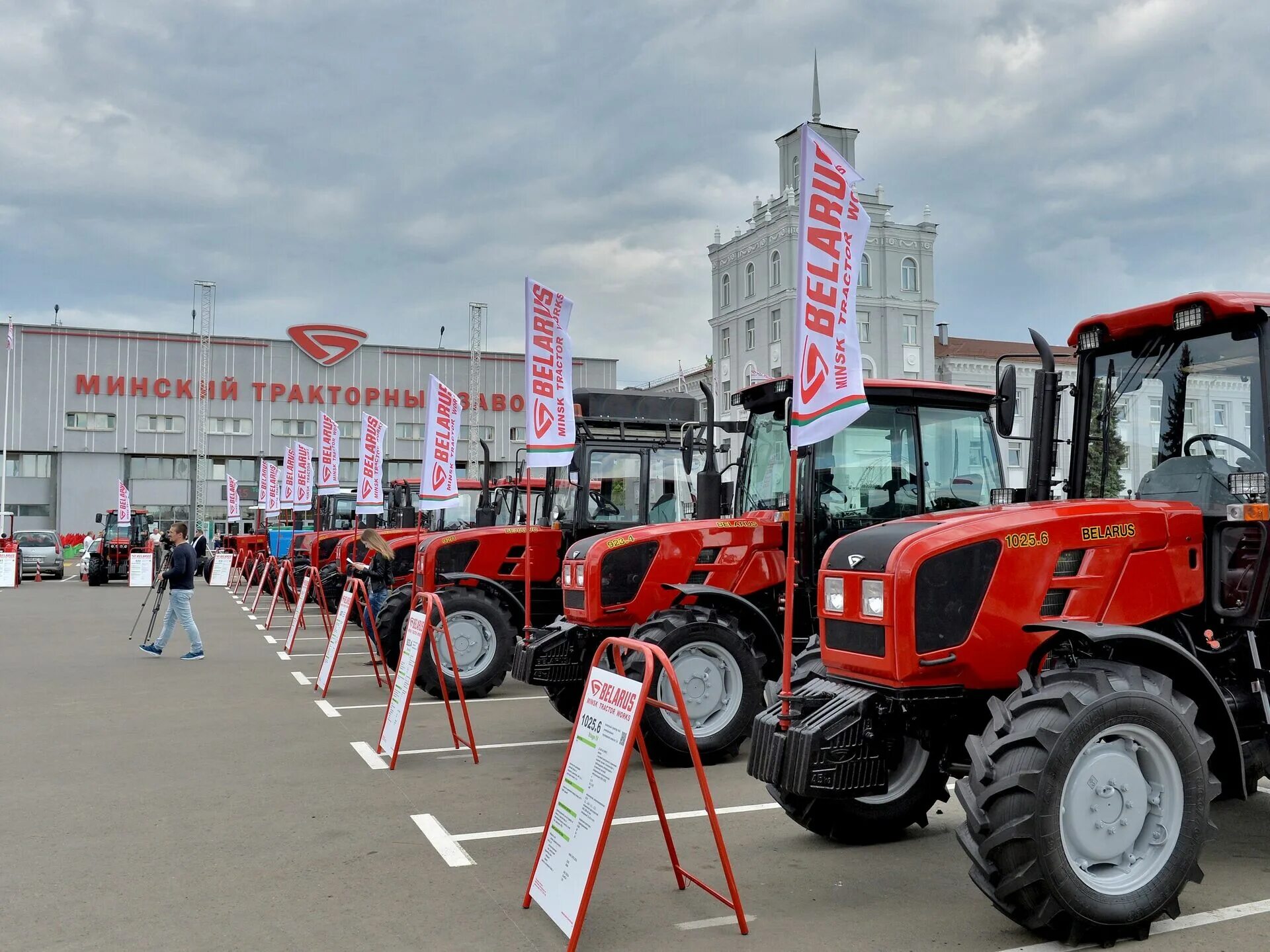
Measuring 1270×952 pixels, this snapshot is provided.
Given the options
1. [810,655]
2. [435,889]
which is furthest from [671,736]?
[435,889]

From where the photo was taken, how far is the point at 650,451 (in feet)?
35.4

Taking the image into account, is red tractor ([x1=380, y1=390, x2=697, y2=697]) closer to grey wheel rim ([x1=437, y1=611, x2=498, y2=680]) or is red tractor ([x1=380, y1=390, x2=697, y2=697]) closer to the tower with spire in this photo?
grey wheel rim ([x1=437, y1=611, x2=498, y2=680])

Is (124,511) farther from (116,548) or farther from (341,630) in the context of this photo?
(341,630)

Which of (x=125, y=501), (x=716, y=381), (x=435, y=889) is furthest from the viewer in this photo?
(x=716, y=381)

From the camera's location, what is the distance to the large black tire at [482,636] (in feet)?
34.6

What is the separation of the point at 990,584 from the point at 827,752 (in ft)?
3.17

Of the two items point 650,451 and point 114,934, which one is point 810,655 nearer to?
point 114,934

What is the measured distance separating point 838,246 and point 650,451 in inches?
221

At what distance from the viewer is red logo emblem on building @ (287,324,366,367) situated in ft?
190

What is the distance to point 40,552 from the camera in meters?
34.7

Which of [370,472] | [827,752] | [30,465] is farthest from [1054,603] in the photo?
[30,465]

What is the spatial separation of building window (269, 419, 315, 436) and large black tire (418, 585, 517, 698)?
49.2m

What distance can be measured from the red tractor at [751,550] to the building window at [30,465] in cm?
5466

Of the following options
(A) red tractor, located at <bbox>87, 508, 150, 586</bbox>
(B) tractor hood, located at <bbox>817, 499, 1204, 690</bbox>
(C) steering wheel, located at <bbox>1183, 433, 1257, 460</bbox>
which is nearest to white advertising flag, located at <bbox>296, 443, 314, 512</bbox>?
(A) red tractor, located at <bbox>87, 508, 150, 586</bbox>
